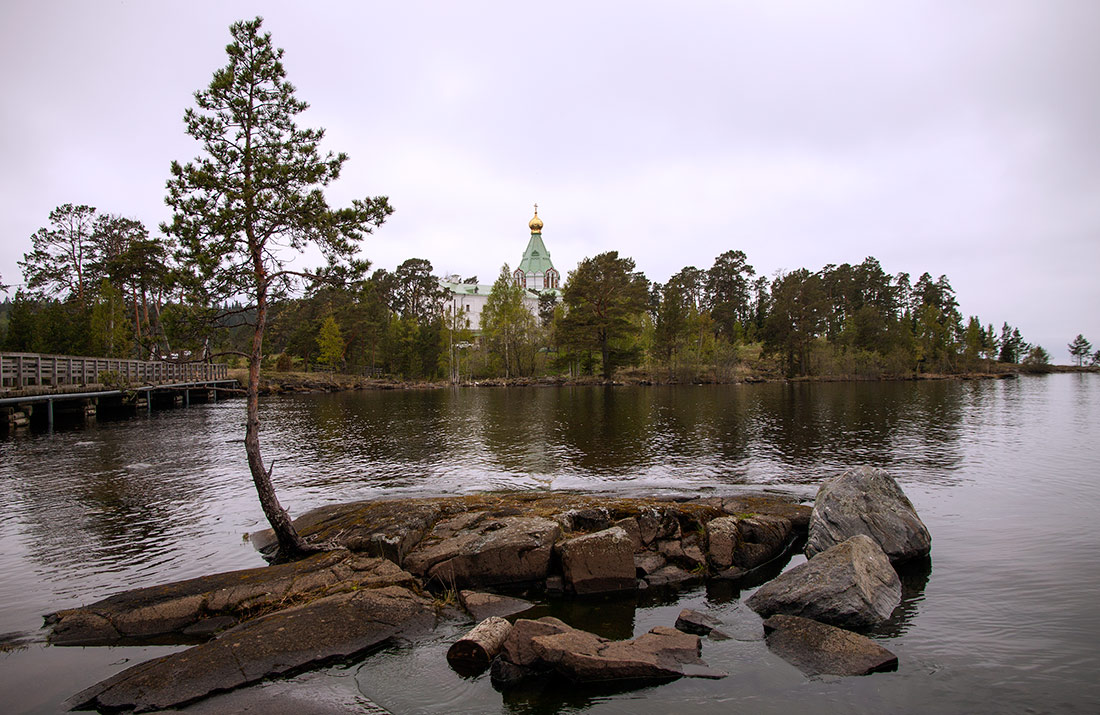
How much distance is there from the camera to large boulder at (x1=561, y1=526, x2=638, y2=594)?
12.2 m

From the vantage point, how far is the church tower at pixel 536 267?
164625 millimetres

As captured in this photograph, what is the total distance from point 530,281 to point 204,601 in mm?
156402

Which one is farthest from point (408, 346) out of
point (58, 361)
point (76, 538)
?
point (76, 538)

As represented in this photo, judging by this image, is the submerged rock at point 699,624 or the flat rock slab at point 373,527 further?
the flat rock slab at point 373,527

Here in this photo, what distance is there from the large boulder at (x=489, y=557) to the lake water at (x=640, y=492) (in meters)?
1.35

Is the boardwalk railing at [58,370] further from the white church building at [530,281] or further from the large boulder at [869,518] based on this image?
the white church building at [530,281]

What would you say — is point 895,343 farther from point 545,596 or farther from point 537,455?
point 545,596

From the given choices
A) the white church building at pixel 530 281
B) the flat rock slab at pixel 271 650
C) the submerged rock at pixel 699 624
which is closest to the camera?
the flat rock slab at pixel 271 650

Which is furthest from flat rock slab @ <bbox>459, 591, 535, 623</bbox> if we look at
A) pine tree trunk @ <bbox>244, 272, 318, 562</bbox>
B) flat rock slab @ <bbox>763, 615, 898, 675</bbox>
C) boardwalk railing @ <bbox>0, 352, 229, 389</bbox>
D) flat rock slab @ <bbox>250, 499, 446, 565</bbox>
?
boardwalk railing @ <bbox>0, 352, 229, 389</bbox>

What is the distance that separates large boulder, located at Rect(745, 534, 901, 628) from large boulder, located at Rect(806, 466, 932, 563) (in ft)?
5.05

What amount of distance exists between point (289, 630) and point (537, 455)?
2015 cm

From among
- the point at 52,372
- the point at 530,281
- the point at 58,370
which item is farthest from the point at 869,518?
the point at 530,281

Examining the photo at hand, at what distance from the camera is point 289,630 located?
947 centimetres

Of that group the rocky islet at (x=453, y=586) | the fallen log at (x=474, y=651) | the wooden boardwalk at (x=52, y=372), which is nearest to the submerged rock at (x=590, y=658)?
the rocky islet at (x=453, y=586)
